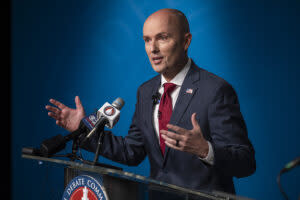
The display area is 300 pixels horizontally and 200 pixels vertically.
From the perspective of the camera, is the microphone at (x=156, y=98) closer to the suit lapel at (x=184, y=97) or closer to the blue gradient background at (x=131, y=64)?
the suit lapel at (x=184, y=97)

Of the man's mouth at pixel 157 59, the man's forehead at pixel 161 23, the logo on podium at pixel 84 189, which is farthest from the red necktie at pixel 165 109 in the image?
the logo on podium at pixel 84 189

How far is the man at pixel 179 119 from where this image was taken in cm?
178

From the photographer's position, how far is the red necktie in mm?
2000

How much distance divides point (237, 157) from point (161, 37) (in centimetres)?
82

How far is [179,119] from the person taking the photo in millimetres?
1932

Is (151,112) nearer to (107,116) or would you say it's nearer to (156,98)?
(156,98)

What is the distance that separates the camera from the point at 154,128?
2.03 meters

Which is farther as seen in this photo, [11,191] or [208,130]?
[11,191]

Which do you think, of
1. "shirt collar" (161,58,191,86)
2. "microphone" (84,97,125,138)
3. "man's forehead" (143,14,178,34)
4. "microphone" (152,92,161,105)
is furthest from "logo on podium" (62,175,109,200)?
"man's forehead" (143,14,178,34)

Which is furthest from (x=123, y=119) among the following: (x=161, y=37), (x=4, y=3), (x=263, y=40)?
(x=4, y=3)

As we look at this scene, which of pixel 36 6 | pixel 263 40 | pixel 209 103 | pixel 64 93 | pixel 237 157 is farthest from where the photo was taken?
pixel 36 6

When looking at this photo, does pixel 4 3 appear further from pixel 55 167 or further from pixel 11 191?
pixel 55 167

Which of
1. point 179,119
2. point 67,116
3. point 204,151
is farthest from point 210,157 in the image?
point 67,116

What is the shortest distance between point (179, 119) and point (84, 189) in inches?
28.4
